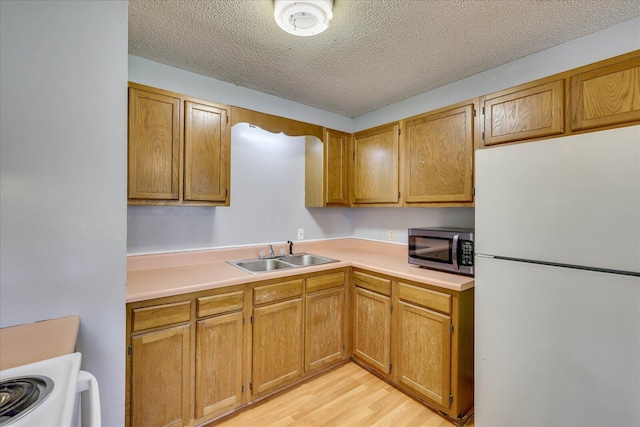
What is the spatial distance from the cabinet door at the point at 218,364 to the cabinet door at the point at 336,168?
4.75ft

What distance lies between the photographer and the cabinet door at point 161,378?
1489 millimetres

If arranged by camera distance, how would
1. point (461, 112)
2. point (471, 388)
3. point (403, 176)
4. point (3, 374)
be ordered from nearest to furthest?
point (3, 374) → point (471, 388) → point (461, 112) → point (403, 176)

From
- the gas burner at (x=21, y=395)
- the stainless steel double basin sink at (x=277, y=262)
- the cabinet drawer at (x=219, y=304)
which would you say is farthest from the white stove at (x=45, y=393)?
the stainless steel double basin sink at (x=277, y=262)

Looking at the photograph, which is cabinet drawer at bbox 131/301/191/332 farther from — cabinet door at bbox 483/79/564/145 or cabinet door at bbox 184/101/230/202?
cabinet door at bbox 483/79/564/145

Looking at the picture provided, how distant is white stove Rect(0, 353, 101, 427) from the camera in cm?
55

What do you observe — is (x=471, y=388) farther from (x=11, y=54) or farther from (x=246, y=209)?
(x=11, y=54)

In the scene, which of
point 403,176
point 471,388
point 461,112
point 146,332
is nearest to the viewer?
point 146,332

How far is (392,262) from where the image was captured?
2434 millimetres

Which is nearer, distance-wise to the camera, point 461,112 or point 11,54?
point 11,54

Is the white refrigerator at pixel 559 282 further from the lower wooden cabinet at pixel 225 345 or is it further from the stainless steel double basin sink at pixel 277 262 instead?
the stainless steel double basin sink at pixel 277 262

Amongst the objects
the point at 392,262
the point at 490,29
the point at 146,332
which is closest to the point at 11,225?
the point at 146,332

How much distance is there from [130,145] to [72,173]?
839mm

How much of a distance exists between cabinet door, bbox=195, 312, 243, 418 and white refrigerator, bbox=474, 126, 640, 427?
147 cm

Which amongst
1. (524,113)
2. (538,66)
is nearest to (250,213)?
(524,113)
